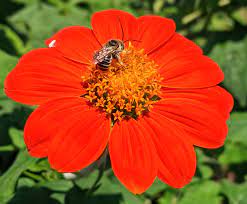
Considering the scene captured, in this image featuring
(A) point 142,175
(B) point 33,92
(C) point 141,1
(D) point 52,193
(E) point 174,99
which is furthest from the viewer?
(C) point 141,1

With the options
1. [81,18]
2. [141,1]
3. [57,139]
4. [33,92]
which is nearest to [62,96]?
[33,92]

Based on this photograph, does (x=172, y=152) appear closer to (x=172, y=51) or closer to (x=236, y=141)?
(x=172, y=51)

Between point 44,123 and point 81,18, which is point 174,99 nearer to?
point 44,123

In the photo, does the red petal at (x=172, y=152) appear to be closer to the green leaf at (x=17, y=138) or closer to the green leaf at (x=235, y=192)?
the green leaf at (x=17, y=138)

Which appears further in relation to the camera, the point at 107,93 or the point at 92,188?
the point at 92,188

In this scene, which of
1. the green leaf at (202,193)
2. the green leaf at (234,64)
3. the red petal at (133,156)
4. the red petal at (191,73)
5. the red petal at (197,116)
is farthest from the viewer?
the green leaf at (234,64)

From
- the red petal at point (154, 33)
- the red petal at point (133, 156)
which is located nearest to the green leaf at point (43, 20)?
the red petal at point (154, 33)

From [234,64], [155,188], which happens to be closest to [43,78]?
[155,188]

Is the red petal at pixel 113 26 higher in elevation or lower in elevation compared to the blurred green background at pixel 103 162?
higher
